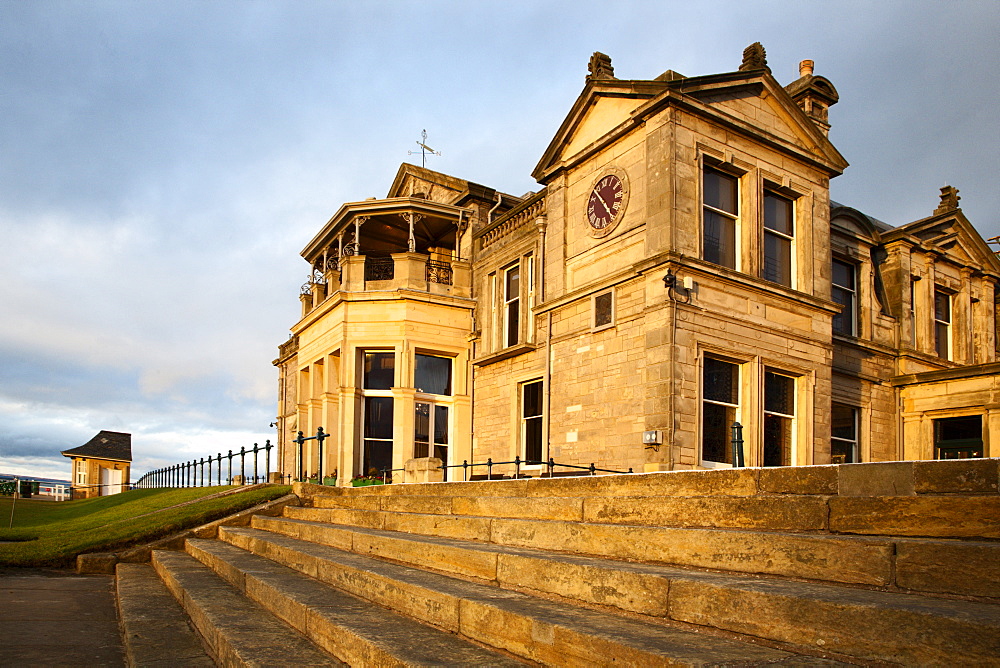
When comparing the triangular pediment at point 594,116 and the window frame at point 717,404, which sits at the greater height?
the triangular pediment at point 594,116

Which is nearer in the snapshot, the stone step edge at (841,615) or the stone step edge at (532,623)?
the stone step edge at (841,615)

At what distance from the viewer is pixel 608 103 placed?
14086 mm

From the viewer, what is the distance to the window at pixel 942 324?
19.2m

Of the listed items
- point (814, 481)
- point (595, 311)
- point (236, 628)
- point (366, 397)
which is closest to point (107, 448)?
point (366, 397)

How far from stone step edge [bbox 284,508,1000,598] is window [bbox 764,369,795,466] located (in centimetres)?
888

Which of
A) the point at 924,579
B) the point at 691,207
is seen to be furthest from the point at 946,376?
the point at 924,579

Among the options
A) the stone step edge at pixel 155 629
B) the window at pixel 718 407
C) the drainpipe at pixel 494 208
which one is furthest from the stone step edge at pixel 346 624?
the drainpipe at pixel 494 208

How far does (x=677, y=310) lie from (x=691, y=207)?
6.18 ft

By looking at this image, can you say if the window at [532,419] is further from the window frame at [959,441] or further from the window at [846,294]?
the window frame at [959,441]

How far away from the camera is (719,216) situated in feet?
44.2

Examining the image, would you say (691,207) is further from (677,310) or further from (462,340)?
(462,340)

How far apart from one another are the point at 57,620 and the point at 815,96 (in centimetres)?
1799

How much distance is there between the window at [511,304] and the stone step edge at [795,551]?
12367 millimetres

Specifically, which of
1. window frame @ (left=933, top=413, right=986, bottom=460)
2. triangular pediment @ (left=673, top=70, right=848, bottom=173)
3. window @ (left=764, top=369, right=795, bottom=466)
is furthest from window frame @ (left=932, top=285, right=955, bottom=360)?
window @ (left=764, top=369, right=795, bottom=466)
